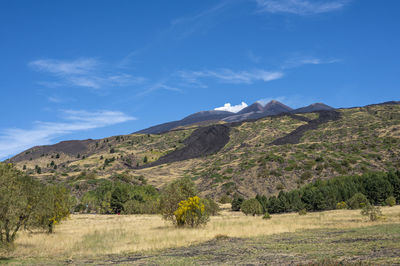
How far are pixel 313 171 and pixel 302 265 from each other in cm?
7586

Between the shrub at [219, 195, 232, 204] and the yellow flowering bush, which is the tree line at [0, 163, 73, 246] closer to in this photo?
the yellow flowering bush

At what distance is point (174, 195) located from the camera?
34656 mm

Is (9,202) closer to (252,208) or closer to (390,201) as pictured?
(252,208)

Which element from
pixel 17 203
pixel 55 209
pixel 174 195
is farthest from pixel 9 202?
pixel 174 195

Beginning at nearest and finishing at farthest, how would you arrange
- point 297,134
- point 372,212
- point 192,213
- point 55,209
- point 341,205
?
point 372,212 → point 55,209 → point 192,213 → point 341,205 → point 297,134

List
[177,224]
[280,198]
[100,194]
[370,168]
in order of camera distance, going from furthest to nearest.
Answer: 1. [370,168]
2. [100,194]
3. [280,198]
4. [177,224]

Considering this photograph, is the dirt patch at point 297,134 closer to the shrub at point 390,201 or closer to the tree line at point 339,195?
the tree line at point 339,195

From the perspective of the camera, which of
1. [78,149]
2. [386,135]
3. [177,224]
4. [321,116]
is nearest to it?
[177,224]

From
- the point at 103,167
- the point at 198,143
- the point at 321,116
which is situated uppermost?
the point at 321,116

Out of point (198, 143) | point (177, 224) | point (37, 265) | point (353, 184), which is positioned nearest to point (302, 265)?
point (37, 265)

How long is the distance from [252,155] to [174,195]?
7096cm

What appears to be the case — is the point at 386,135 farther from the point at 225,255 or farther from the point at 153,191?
the point at 225,255

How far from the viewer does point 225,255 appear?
16.1 metres

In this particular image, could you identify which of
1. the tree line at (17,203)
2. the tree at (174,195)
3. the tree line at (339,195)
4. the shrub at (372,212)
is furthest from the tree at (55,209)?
the tree line at (339,195)
